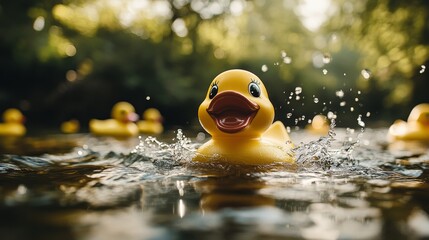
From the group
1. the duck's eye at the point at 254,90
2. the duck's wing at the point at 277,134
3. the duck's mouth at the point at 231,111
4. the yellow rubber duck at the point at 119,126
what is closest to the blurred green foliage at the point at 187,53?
the yellow rubber duck at the point at 119,126

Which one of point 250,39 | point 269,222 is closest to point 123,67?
point 250,39

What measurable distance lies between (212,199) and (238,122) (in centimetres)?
169

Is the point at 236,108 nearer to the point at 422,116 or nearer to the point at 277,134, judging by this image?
the point at 277,134

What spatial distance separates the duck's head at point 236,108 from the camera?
5.05 m

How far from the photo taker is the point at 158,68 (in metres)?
19.8

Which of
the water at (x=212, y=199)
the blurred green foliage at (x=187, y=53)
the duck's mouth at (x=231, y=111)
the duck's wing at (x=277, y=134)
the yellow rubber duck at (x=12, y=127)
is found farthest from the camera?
the blurred green foliage at (x=187, y=53)

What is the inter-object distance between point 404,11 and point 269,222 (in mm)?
12539

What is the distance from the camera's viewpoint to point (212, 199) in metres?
3.51

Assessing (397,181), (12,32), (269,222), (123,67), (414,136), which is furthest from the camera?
→ (123,67)

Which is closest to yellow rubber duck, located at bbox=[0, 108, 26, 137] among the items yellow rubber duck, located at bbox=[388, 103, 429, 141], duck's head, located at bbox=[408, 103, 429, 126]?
yellow rubber duck, located at bbox=[388, 103, 429, 141]

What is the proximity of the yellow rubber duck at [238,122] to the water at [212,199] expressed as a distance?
0.55 ft

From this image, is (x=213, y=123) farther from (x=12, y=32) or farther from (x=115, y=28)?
(x=115, y=28)

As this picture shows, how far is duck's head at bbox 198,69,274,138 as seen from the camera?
5.05m

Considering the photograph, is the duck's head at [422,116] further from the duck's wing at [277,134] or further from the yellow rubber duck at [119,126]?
the yellow rubber duck at [119,126]
